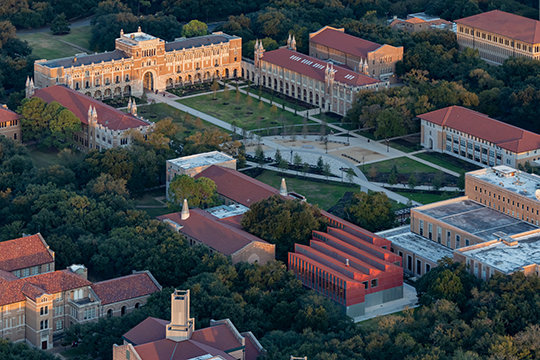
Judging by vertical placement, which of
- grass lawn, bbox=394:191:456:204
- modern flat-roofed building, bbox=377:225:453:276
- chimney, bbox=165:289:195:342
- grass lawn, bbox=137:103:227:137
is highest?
chimney, bbox=165:289:195:342

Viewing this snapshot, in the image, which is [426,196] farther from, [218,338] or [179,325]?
[179,325]

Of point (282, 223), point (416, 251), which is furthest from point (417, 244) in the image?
point (282, 223)

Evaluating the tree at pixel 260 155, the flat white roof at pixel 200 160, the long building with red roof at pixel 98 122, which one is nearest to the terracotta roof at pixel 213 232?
the flat white roof at pixel 200 160

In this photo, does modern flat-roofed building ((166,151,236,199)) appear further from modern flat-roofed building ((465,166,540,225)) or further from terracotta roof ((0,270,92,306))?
terracotta roof ((0,270,92,306))

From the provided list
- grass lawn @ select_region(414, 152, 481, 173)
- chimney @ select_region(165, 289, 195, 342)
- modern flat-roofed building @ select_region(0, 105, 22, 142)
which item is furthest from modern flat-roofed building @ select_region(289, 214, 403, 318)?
modern flat-roofed building @ select_region(0, 105, 22, 142)

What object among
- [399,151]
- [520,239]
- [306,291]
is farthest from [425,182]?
[306,291]

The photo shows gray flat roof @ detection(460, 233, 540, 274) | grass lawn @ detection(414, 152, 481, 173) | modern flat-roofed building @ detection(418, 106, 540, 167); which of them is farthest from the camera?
grass lawn @ detection(414, 152, 481, 173)

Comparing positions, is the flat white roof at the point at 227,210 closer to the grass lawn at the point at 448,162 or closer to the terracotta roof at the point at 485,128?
the grass lawn at the point at 448,162
